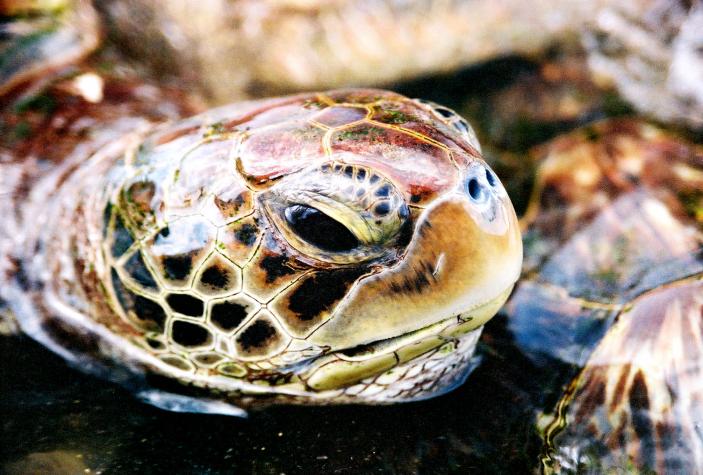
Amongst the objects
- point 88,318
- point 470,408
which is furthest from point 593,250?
point 88,318

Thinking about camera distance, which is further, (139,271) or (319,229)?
(139,271)

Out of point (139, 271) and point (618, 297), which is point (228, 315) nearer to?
point (139, 271)

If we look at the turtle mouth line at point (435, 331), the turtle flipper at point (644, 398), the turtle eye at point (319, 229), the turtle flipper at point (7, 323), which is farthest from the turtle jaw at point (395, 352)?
the turtle flipper at point (7, 323)

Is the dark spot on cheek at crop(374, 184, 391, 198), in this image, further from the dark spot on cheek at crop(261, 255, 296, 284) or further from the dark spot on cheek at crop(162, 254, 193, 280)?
the dark spot on cheek at crop(162, 254, 193, 280)

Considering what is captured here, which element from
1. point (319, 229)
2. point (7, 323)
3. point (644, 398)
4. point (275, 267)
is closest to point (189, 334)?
point (275, 267)

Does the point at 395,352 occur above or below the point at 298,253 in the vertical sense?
below

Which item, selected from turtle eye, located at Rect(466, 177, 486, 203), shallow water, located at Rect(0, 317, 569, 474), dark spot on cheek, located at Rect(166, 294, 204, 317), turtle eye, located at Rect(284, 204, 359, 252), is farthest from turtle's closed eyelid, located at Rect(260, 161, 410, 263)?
shallow water, located at Rect(0, 317, 569, 474)

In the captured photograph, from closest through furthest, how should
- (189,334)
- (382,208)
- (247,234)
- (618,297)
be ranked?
(382,208) < (247,234) < (189,334) < (618,297)

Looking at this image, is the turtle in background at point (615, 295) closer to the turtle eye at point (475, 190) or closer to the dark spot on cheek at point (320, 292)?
the turtle eye at point (475, 190)
